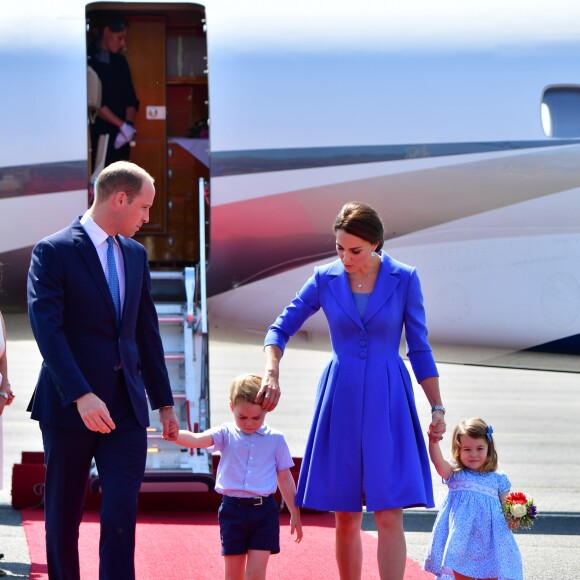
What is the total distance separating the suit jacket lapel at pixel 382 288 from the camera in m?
4.50

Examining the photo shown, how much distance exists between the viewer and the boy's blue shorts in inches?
173

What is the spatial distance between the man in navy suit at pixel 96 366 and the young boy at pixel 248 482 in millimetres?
438

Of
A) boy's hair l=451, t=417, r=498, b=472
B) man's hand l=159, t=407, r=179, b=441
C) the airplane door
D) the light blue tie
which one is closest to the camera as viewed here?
the light blue tie

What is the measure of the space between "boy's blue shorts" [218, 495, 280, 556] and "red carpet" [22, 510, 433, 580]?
2.98 feet

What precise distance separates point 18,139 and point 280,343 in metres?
3.53

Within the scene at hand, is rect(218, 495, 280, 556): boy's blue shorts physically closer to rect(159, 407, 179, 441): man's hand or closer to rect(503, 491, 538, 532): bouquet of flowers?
rect(159, 407, 179, 441): man's hand

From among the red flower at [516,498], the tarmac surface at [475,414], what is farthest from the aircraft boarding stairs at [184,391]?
the red flower at [516,498]

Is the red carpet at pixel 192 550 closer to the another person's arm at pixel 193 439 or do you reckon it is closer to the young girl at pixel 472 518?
the young girl at pixel 472 518

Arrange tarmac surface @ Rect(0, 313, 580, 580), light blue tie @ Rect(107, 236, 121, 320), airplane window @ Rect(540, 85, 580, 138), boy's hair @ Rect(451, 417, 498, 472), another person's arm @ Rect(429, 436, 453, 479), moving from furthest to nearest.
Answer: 1. airplane window @ Rect(540, 85, 580, 138)
2. tarmac surface @ Rect(0, 313, 580, 580)
3. boy's hair @ Rect(451, 417, 498, 472)
4. another person's arm @ Rect(429, 436, 453, 479)
5. light blue tie @ Rect(107, 236, 121, 320)

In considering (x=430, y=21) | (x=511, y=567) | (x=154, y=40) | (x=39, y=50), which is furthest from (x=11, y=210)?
A: (x=511, y=567)

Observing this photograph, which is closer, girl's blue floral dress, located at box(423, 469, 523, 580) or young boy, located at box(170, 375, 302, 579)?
young boy, located at box(170, 375, 302, 579)

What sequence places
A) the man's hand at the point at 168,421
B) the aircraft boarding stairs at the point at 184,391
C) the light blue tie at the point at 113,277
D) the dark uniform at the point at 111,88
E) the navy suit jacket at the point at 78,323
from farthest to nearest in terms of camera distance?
the dark uniform at the point at 111,88 < the aircraft boarding stairs at the point at 184,391 < the man's hand at the point at 168,421 < the light blue tie at the point at 113,277 < the navy suit jacket at the point at 78,323

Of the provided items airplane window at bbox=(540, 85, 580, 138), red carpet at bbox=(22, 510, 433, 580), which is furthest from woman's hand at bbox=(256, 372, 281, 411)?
airplane window at bbox=(540, 85, 580, 138)

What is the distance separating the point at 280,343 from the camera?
4574mm
